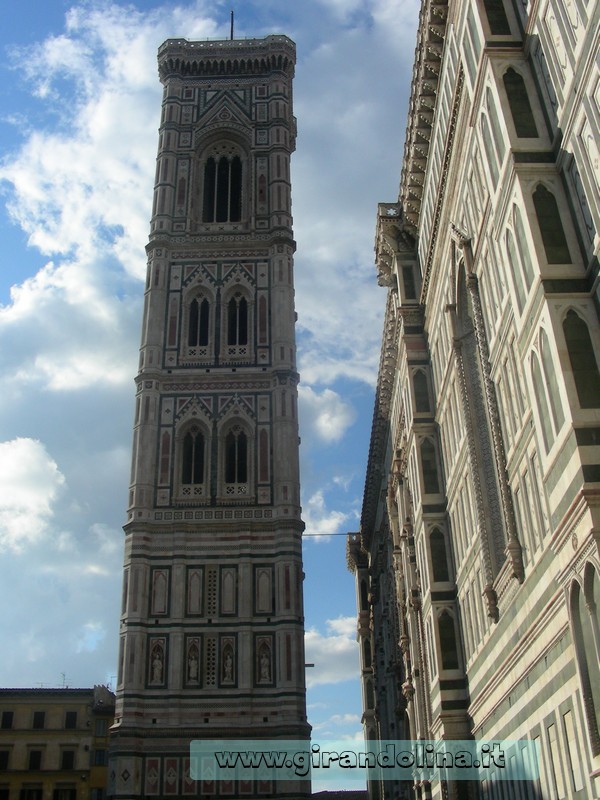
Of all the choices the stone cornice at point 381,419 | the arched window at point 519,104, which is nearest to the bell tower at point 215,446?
the stone cornice at point 381,419

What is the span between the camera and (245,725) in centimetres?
3338

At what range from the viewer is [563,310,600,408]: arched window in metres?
12.9

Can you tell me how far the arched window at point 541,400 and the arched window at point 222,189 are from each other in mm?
33482

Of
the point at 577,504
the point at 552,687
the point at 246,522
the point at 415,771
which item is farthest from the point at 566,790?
the point at 246,522

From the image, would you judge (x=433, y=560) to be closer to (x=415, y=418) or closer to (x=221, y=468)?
(x=415, y=418)

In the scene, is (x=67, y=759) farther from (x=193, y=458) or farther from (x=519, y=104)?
(x=519, y=104)

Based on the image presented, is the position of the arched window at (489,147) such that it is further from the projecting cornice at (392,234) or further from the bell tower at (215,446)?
the bell tower at (215,446)

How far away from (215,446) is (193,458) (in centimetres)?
106

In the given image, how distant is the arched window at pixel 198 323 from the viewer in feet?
138

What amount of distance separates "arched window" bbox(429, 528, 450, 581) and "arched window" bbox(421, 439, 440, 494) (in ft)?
4.33

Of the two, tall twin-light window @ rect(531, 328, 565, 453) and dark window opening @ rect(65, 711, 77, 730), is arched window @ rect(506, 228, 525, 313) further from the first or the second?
dark window opening @ rect(65, 711, 77, 730)

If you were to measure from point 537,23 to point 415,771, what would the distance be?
2178cm

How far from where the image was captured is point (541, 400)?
1414 centimetres

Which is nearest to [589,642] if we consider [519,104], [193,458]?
[519,104]
